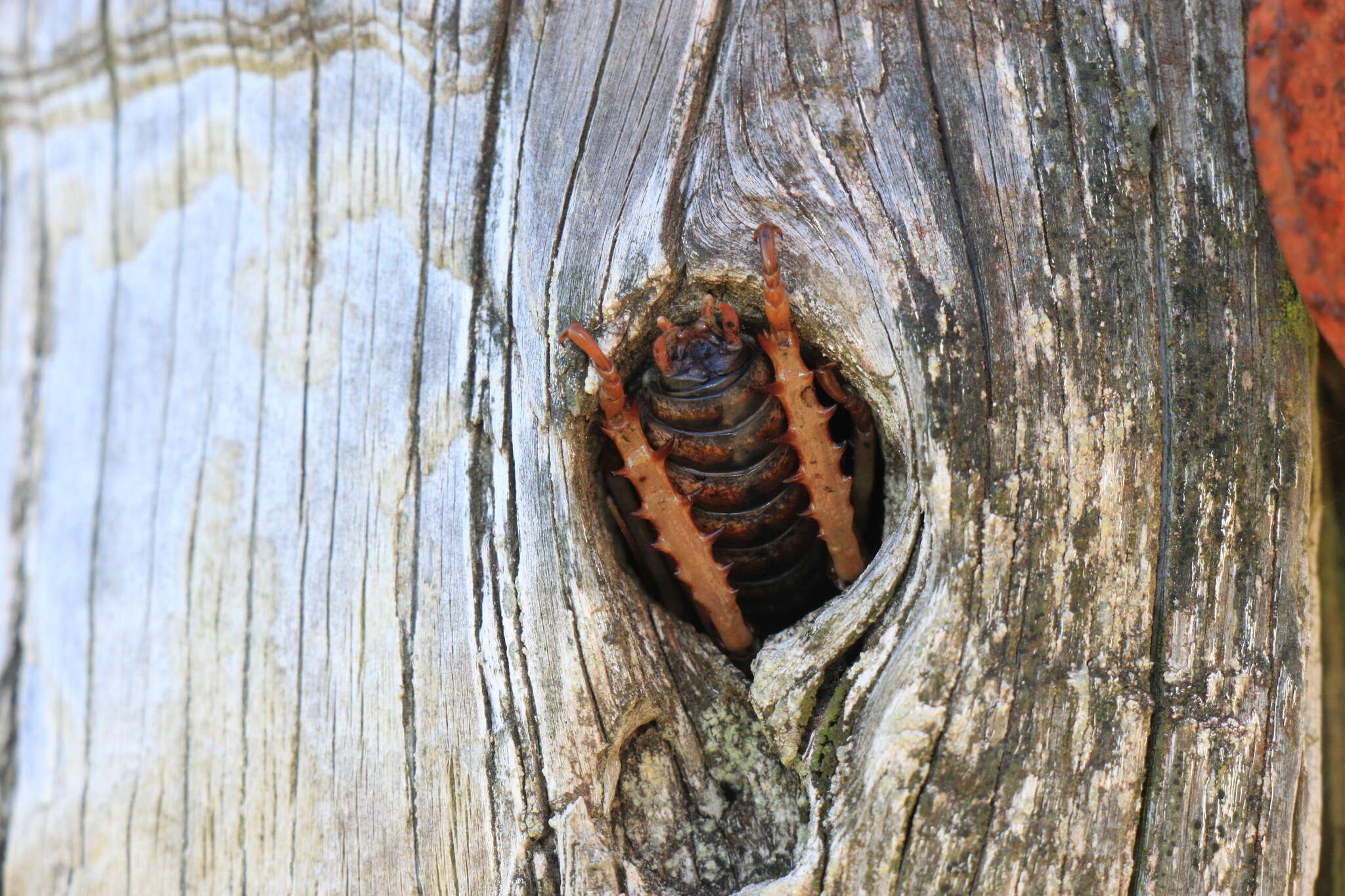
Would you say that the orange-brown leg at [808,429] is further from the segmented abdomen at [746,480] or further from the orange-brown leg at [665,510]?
the orange-brown leg at [665,510]

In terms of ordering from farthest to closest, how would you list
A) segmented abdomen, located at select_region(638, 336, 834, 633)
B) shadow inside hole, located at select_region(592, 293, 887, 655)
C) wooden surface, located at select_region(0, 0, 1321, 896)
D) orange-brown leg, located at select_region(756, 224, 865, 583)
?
shadow inside hole, located at select_region(592, 293, 887, 655) < segmented abdomen, located at select_region(638, 336, 834, 633) < orange-brown leg, located at select_region(756, 224, 865, 583) < wooden surface, located at select_region(0, 0, 1321, 896)

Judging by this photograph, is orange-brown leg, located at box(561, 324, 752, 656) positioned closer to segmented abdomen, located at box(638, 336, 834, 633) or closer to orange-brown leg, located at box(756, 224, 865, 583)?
segmented abdomen, located at box(638, 336, 834, 633)

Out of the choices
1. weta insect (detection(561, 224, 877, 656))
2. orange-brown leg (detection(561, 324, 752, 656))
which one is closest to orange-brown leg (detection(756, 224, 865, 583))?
weta insect (detection(561, 224, 877, 656))

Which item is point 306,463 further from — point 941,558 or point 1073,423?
point 1073,423

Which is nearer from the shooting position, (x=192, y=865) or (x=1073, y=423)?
(x=192, y=865)

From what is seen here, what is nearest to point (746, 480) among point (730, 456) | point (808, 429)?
point (730, 456)

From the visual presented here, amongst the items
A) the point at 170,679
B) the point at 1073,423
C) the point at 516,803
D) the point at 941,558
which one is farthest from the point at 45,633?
the point at 1073,423
